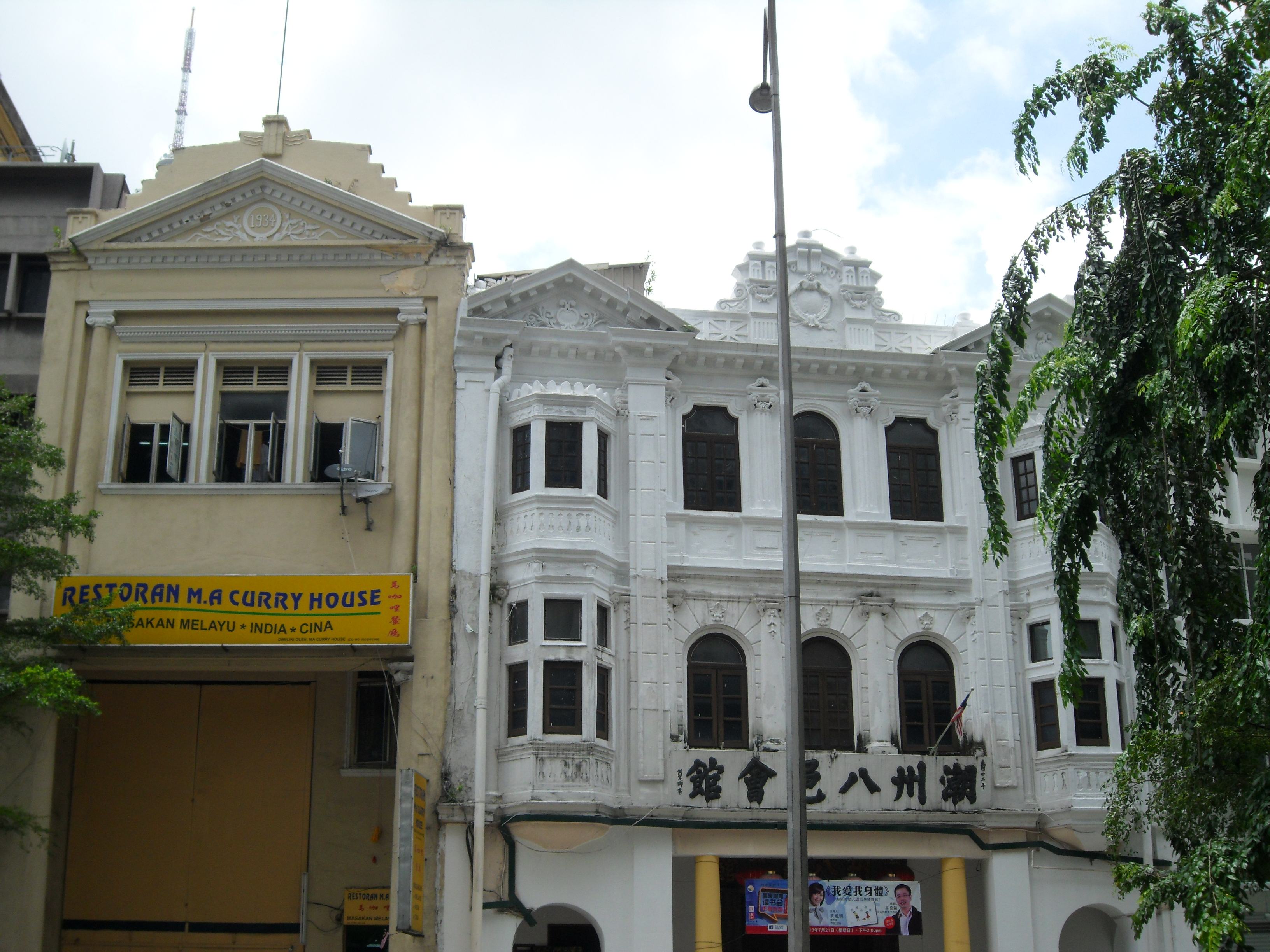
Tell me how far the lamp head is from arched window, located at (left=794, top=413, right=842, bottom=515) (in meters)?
6.99

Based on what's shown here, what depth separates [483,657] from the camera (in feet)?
64.6

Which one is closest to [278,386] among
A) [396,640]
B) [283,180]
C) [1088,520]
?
[283,180]

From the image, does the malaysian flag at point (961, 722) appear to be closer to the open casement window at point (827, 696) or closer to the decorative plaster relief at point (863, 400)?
the open casement window at point (827, 696)

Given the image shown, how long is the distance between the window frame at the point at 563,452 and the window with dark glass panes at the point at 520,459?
1.04 feet

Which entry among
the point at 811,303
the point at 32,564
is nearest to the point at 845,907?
A: the point at 811,303

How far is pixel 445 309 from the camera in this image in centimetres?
2191

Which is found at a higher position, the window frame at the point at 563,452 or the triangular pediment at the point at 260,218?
the triangular pediment at the point at 260,218

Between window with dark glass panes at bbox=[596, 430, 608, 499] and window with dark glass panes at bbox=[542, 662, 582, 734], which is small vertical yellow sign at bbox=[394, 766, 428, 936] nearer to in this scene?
window with dark glass panes at bbox=[542, 662, 582, 734]

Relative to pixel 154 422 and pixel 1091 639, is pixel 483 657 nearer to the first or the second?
pixel 154 422

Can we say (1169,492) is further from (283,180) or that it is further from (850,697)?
(283,180)

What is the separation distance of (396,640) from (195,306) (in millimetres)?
7018

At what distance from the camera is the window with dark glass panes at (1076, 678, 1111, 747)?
814 inches

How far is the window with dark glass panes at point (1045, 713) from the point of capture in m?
20.9

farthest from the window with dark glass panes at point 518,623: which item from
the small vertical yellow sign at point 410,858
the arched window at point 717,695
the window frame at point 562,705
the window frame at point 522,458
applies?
the arched window at point 717,695
